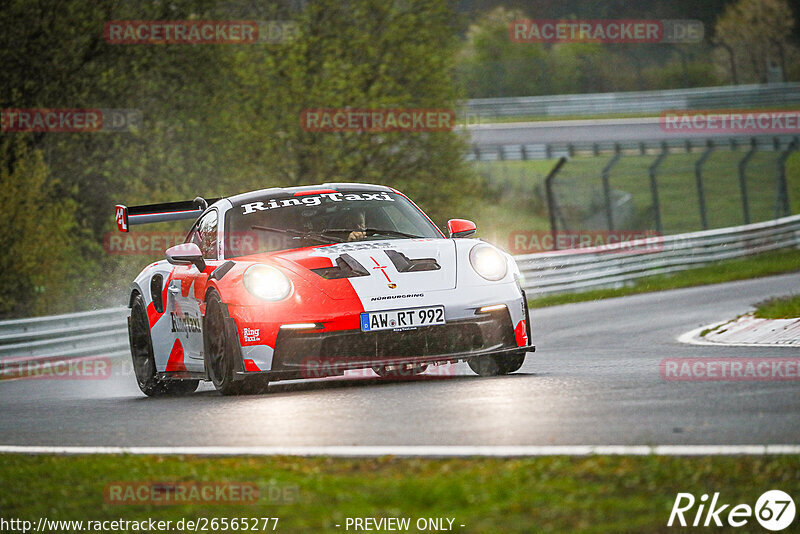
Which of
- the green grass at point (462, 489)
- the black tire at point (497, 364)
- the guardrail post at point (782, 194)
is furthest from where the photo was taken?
the guardrail post at point (782, 194)

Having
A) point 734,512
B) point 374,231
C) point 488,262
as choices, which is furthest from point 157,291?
point 734,512

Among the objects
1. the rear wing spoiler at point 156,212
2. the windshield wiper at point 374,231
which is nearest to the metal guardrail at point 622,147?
the rear wing spoiler at point 156,212

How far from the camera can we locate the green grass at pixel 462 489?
4.39 meters

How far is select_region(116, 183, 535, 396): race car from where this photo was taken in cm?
867

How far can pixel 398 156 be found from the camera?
30.3 metres

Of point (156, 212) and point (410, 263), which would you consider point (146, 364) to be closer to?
point (156, 212)

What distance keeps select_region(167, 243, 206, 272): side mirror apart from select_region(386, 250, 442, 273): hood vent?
1.49 metres

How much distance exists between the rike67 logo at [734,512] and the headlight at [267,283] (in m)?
4.69

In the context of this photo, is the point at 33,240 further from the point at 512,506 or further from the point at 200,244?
the point at 512,506

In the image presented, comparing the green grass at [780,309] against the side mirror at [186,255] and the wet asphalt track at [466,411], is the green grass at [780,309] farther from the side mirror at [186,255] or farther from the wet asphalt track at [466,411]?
the side mirror at [186,255]

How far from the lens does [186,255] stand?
9.68m

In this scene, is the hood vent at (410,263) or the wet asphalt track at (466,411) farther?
the hood vent at (410,263)

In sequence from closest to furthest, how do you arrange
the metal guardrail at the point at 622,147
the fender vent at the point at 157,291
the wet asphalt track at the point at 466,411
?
the wet asphalt track at the point at 466,411 → the fender vent at the point at 157,291 → the metal guardrail at the point at 622,147

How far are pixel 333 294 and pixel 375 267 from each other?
37cm
